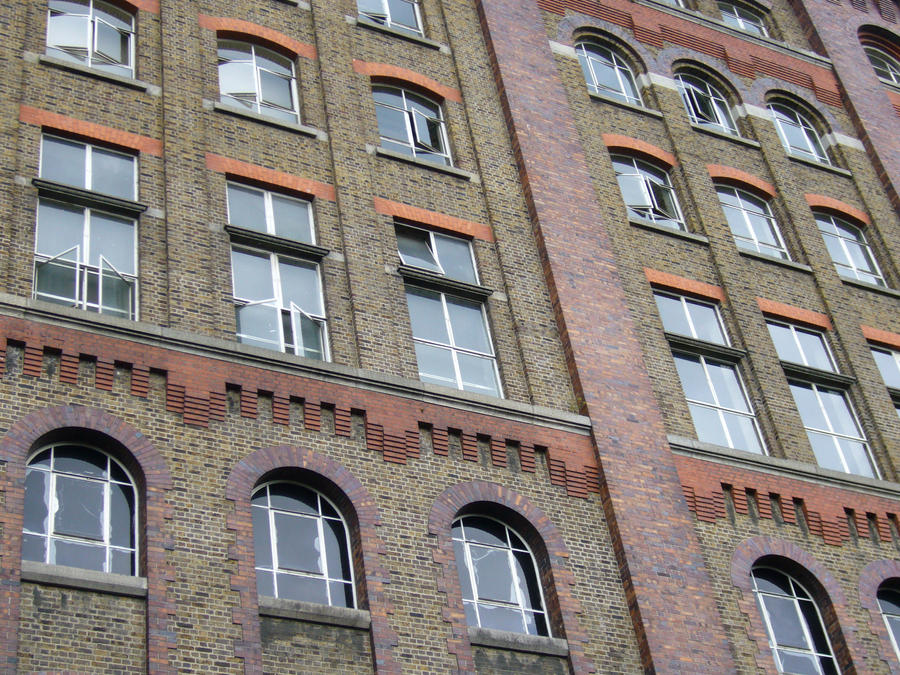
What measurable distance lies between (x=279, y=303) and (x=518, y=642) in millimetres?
5936

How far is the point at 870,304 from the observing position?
2586 centimetres

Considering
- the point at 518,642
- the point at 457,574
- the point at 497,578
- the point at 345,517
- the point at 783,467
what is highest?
the point at 783,467

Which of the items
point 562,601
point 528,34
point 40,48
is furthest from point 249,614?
point 528,34

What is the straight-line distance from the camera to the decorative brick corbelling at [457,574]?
54.5ft

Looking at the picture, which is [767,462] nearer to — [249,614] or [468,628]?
[468,628]

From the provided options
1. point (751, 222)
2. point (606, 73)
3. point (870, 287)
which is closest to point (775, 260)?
point (751, 222)

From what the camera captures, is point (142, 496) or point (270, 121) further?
point (270, 121)

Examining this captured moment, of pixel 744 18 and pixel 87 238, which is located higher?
pixel 744 18

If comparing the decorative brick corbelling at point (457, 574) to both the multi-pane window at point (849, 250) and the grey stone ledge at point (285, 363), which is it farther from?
the multi-pane window at point (849, 250)

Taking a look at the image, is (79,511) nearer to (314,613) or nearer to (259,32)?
(314,613)

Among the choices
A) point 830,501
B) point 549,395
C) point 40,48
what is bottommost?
point 830,501

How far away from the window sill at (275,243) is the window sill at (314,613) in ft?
19.5

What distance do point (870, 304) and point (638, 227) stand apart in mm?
5131

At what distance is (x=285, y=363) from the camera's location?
1800 cm
